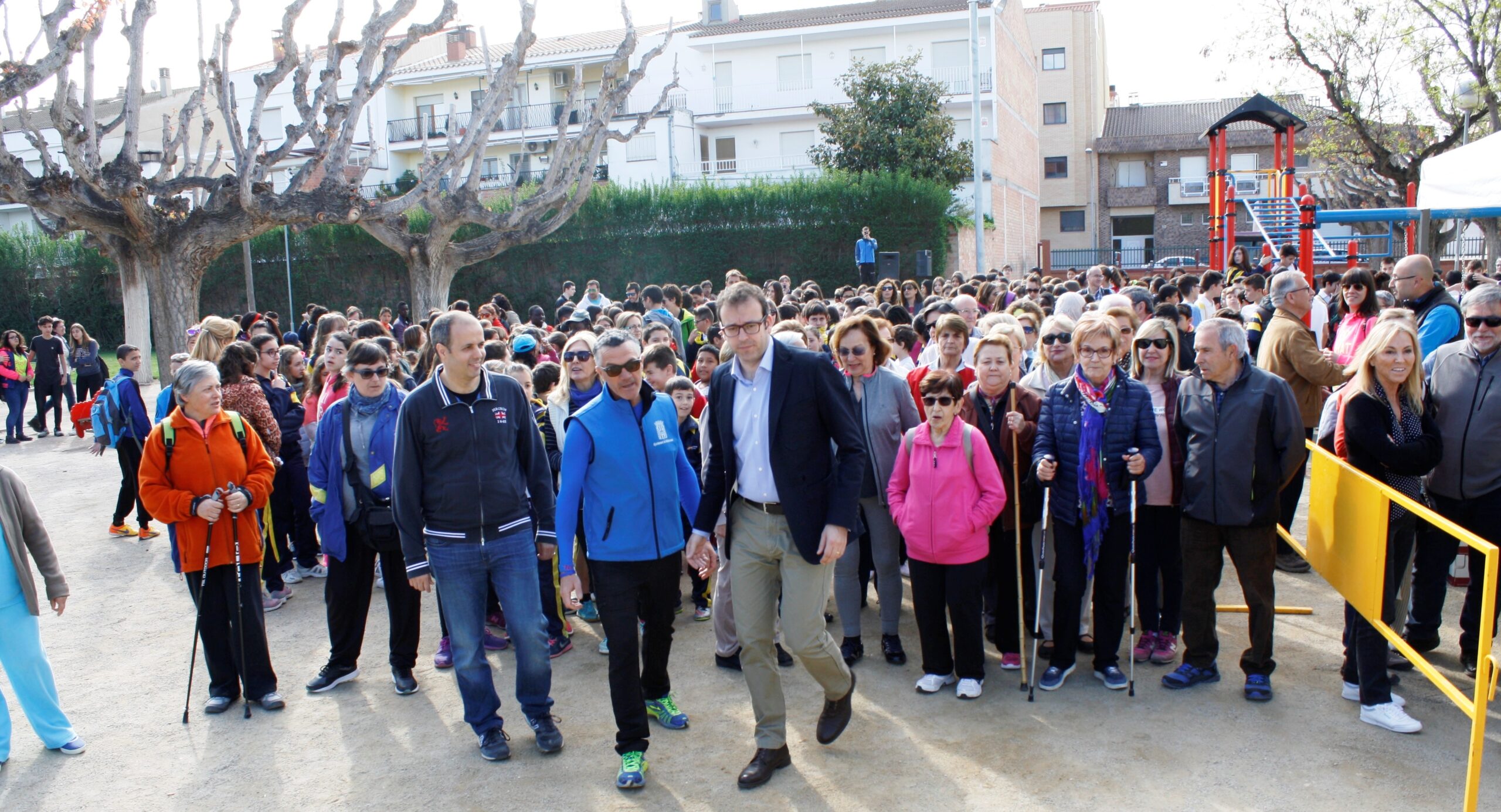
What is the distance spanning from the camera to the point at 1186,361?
7.55 metres

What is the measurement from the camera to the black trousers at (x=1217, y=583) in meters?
4.72

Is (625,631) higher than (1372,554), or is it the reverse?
(1372,554)

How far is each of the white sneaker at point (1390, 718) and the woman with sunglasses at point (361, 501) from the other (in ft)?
14.4

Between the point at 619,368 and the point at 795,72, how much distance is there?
37647 millimetres

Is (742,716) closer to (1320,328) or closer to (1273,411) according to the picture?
(1273,411)

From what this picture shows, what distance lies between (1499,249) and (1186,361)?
2271 cm

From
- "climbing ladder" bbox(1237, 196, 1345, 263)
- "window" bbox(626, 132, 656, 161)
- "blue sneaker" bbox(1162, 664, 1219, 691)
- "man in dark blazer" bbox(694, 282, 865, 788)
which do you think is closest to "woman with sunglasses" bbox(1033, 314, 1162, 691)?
"blue sneaker" bbox(1162, 664, 1219, 691)

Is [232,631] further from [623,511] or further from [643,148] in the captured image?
[643,148]

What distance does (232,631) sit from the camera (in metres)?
5.09

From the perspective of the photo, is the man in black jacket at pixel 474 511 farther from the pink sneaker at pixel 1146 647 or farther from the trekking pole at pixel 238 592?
the pink sneaker at pixel 1146 647

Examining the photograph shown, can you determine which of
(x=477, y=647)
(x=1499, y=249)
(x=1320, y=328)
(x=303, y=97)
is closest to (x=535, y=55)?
(x=303, y=97)

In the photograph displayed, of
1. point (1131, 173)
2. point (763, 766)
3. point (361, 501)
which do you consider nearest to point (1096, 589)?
point (763, 766)

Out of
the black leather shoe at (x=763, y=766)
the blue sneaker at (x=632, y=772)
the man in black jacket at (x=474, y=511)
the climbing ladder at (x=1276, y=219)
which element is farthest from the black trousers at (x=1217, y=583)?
the climbing ladder at (x=1276, y=219)

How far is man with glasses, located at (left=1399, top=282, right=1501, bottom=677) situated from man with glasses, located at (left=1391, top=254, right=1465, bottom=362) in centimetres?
208
